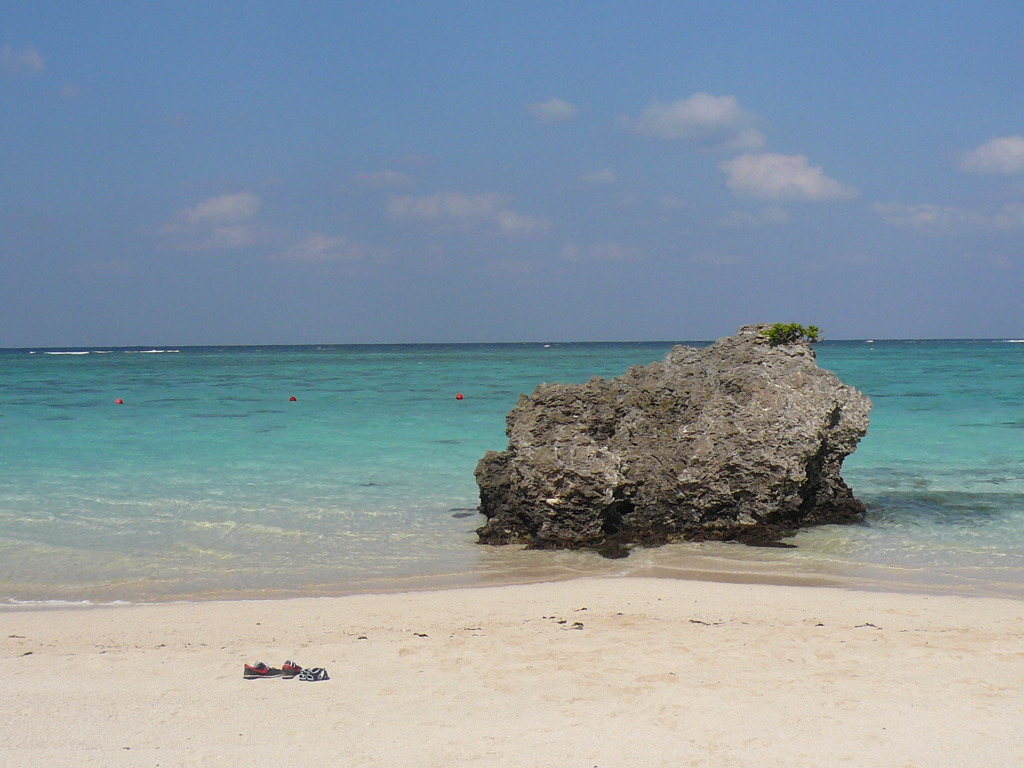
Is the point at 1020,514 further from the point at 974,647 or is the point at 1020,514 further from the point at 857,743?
the point at 857,743

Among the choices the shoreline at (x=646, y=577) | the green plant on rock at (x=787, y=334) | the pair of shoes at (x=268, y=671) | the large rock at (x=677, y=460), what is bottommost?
the shoreline at (x=646, y=577)

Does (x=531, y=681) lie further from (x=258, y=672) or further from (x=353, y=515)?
(x=353, y=515)

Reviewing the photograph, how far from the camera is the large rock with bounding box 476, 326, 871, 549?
9602mm

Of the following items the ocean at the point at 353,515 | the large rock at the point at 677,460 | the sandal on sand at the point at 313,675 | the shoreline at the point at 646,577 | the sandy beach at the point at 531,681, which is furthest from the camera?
the large rock at the point at 677,460

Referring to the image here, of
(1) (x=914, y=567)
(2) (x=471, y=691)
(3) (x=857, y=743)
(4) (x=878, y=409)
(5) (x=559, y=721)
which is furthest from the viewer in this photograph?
(4) (x=878, y=409)

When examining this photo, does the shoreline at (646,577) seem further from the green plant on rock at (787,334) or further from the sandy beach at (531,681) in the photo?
the green plant on rock at (787,334)

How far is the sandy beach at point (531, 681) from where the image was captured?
14.7 ft

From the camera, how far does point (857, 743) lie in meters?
4.52

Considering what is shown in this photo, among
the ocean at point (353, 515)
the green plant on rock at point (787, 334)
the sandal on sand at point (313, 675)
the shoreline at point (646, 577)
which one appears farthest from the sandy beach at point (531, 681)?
the green plant on rock at point (787, 334)

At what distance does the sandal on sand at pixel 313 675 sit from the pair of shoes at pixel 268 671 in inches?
4.1

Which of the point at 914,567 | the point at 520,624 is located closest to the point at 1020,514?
the point at 914,567

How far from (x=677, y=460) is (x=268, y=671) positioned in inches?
221

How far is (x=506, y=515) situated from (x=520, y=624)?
3144 mm

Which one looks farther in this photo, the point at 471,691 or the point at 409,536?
the point at 409,536
